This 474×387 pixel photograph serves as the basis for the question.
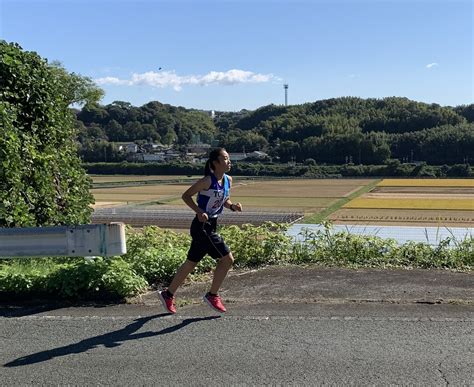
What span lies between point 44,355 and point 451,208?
59.8 metres

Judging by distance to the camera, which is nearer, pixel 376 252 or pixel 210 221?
pixel 210 221

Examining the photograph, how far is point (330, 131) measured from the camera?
158m

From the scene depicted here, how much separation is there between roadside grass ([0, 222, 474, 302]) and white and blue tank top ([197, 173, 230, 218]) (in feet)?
3.70

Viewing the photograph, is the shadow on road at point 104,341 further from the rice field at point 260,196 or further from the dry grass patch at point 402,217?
the rice field at point 260,196

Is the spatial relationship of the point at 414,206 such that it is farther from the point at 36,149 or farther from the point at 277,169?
the point at 277,169

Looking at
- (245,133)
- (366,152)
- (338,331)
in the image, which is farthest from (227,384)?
(245,133)

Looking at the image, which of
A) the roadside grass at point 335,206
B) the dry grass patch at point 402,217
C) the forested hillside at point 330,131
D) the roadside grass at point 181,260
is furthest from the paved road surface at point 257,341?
the forested hillside at point 330,131

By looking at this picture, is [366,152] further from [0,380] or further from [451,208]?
[0,380]

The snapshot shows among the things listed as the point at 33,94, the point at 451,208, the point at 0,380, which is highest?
the point at 33,94

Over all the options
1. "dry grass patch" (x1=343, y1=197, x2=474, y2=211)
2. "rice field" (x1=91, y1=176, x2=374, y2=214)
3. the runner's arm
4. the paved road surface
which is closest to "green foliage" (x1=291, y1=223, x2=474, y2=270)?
the paved road surface

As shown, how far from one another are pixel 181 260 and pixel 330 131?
156m

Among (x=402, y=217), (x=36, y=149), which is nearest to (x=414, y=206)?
(x=402, y=217)

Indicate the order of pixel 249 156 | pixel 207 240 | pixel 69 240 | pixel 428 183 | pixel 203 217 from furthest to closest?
pixel 249 156
pixel 428 183
pixel 69 240
pixel 207 240
pixel 203 217

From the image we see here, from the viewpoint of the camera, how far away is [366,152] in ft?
448
